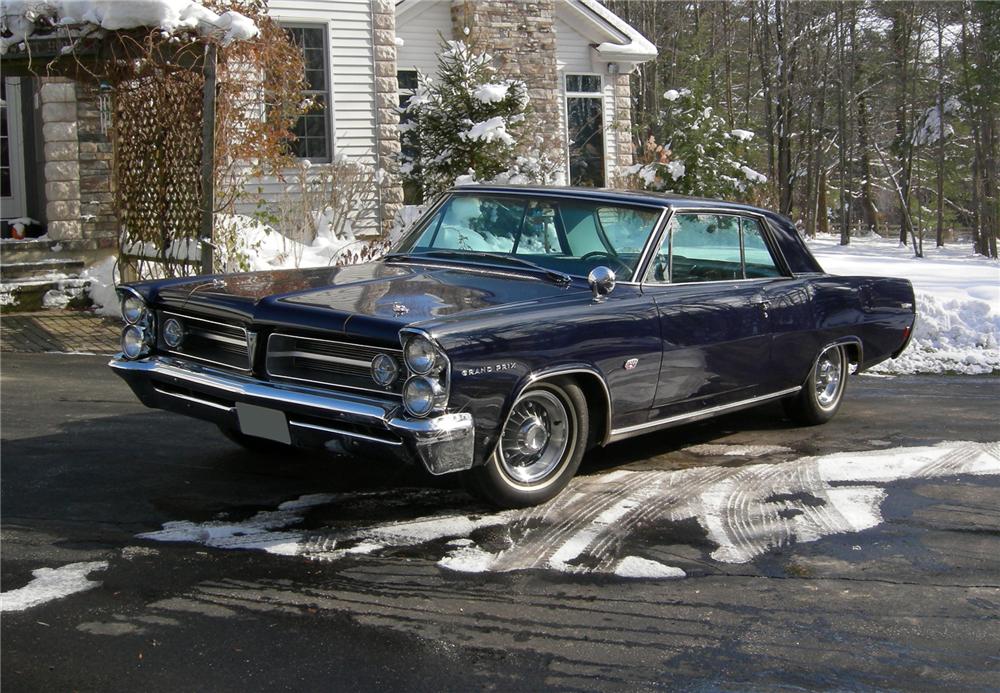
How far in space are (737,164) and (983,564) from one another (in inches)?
517

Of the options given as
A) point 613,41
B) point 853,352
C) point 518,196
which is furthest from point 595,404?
point 613,41

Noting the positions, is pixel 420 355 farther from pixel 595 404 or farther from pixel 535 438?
pixel 595 404

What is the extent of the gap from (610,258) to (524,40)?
16874 millimetres

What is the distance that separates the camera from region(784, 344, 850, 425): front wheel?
24.7ft

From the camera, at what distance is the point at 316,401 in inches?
201

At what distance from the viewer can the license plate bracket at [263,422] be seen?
5211mm

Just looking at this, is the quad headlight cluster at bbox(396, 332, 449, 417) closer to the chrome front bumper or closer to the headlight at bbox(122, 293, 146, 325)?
the chrome front bumper

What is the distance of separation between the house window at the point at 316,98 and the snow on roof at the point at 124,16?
6934 millimetres

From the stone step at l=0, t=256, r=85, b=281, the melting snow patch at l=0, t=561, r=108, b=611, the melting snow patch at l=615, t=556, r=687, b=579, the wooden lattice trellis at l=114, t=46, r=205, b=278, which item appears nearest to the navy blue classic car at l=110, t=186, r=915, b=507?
the melting snow patch at l=615, t=556, r=687, b=579

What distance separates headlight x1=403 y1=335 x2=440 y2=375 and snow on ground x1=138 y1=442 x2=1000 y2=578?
0.78 metres

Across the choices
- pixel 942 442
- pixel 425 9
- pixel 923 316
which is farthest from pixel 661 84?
pixel 942 442

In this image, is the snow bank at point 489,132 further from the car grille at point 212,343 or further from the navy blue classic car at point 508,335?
the car grille at point 212,343

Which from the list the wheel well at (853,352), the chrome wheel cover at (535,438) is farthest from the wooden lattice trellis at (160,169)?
the chrome wheel cover at (535,438)

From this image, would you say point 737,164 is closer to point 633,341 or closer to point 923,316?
point 923,316
